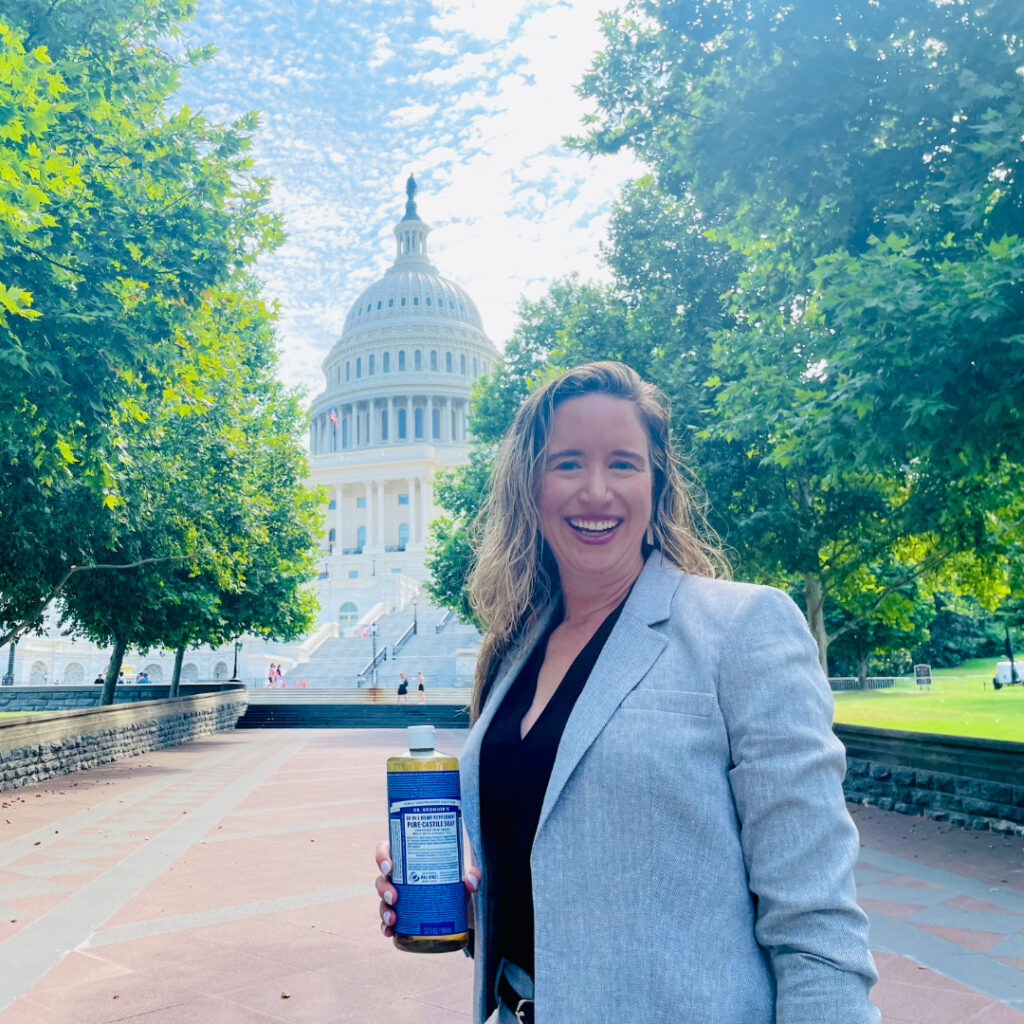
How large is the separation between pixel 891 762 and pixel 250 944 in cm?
876

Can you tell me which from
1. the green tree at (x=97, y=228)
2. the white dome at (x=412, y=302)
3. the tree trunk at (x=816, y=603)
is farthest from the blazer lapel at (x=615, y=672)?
the white dome at (x=412, y=302)

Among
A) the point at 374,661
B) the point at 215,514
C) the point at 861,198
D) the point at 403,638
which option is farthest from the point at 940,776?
the point at 403,638

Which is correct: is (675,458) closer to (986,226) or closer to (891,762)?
(986,226)

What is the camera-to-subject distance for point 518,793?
1982mm

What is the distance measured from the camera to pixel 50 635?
55406mm

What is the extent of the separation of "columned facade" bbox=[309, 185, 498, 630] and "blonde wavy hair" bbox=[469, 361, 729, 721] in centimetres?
7006

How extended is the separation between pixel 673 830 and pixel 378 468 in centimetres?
9214

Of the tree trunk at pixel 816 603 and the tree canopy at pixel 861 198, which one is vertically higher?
the tree canopy at pixel 861 198

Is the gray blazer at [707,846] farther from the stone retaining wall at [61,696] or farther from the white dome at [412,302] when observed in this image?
the white dome at [412,302]

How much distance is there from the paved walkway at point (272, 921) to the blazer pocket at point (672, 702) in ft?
11.9

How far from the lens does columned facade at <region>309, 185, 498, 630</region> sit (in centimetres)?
9088

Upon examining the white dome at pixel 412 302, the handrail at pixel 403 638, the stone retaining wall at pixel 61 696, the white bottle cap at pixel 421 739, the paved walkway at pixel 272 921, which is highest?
the white dome at pixel 412 302

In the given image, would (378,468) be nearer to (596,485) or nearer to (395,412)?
(395,412)

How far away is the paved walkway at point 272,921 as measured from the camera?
4906 mm
